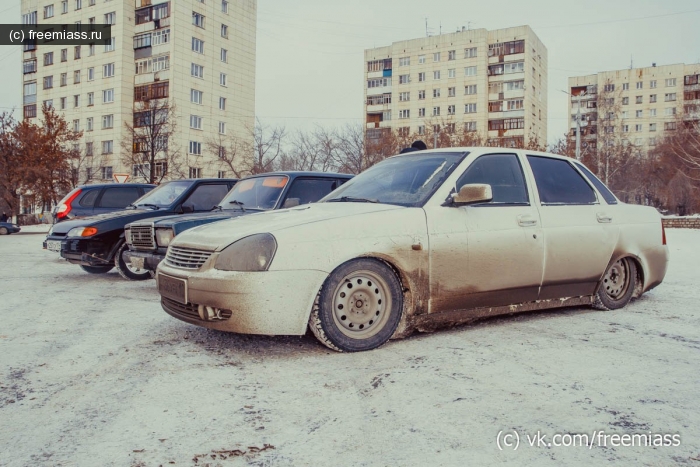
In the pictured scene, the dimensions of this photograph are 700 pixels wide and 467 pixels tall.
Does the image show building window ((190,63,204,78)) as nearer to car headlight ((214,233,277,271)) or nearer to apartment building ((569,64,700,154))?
car headlight ((214,233,277,271))

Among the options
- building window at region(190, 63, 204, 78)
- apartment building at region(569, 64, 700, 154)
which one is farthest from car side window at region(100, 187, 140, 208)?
apartment building at region(569, 64, 700, 154)

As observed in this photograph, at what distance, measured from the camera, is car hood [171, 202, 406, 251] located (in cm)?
390

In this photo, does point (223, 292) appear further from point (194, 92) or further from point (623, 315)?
point (194, 92)

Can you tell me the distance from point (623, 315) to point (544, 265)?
1.21m

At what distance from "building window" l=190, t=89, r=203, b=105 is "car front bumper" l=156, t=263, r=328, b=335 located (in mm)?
53792

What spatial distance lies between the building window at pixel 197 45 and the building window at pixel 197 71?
4.63 feet

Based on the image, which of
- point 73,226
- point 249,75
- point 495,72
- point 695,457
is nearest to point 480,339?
point 695,457

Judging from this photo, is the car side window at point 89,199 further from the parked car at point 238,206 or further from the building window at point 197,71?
the building window at point 197,71

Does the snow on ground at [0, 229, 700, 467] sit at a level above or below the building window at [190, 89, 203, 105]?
below

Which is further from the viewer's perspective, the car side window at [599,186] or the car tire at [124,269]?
the car tire at [124,269]

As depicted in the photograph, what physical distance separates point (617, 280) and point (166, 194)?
6.74 m

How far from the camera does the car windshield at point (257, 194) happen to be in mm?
7332

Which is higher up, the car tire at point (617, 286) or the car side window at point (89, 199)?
the car side window at point (89, 199)

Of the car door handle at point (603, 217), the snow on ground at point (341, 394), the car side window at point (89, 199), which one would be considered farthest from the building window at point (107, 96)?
the car door handle at point (603, 217)
